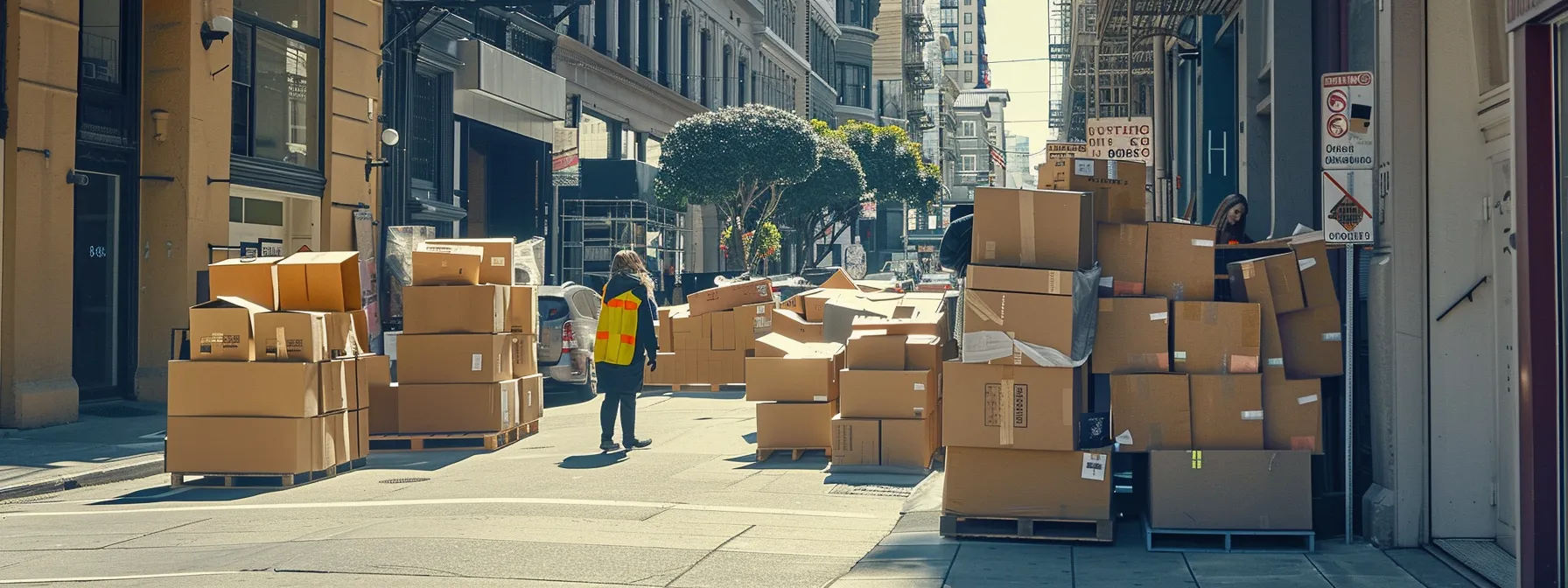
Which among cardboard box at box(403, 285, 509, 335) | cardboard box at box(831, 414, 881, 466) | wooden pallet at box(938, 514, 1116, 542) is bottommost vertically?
wooden pallet at box(938, 514, 1116, 542)

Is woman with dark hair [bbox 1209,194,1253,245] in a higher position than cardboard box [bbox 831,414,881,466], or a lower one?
higher

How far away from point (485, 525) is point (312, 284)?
13.0 ft

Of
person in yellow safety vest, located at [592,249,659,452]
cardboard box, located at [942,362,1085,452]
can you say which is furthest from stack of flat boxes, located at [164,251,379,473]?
cardboard box, located at [942,362,1085,452]

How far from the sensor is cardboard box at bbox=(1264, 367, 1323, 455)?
310 inches

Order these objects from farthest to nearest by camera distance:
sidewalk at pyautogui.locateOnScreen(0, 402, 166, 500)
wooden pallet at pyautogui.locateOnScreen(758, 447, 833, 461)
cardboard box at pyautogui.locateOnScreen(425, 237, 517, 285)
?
cardboard box at pyautogui.locateOnScreen(425, 237, 517, 285) → wooden pallet at pyautogui.locateOnScreen(758, 447, 833, 461) → sidewalk at pyautogui.locateOnScreen(0, 402, 166, 500)

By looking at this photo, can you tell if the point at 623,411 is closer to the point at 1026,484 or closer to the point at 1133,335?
the point at 1026,484

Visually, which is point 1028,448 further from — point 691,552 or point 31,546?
point 31,546

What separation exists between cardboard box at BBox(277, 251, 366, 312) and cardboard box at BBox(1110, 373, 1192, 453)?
6.47 metres

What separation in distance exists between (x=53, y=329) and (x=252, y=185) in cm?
411

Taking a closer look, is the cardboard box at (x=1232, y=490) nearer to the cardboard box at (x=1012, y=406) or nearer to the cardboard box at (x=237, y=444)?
the cardboard box at (x=1012, y=406)

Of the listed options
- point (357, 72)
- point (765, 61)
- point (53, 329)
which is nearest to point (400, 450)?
point (53, 329)

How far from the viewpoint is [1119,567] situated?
728cm

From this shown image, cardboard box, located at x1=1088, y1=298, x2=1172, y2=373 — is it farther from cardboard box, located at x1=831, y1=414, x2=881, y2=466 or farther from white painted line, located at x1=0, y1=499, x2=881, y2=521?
cardboard box, located at x1=831, y1=414, x2=881, y2=466

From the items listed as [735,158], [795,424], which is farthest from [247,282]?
[735,158]
